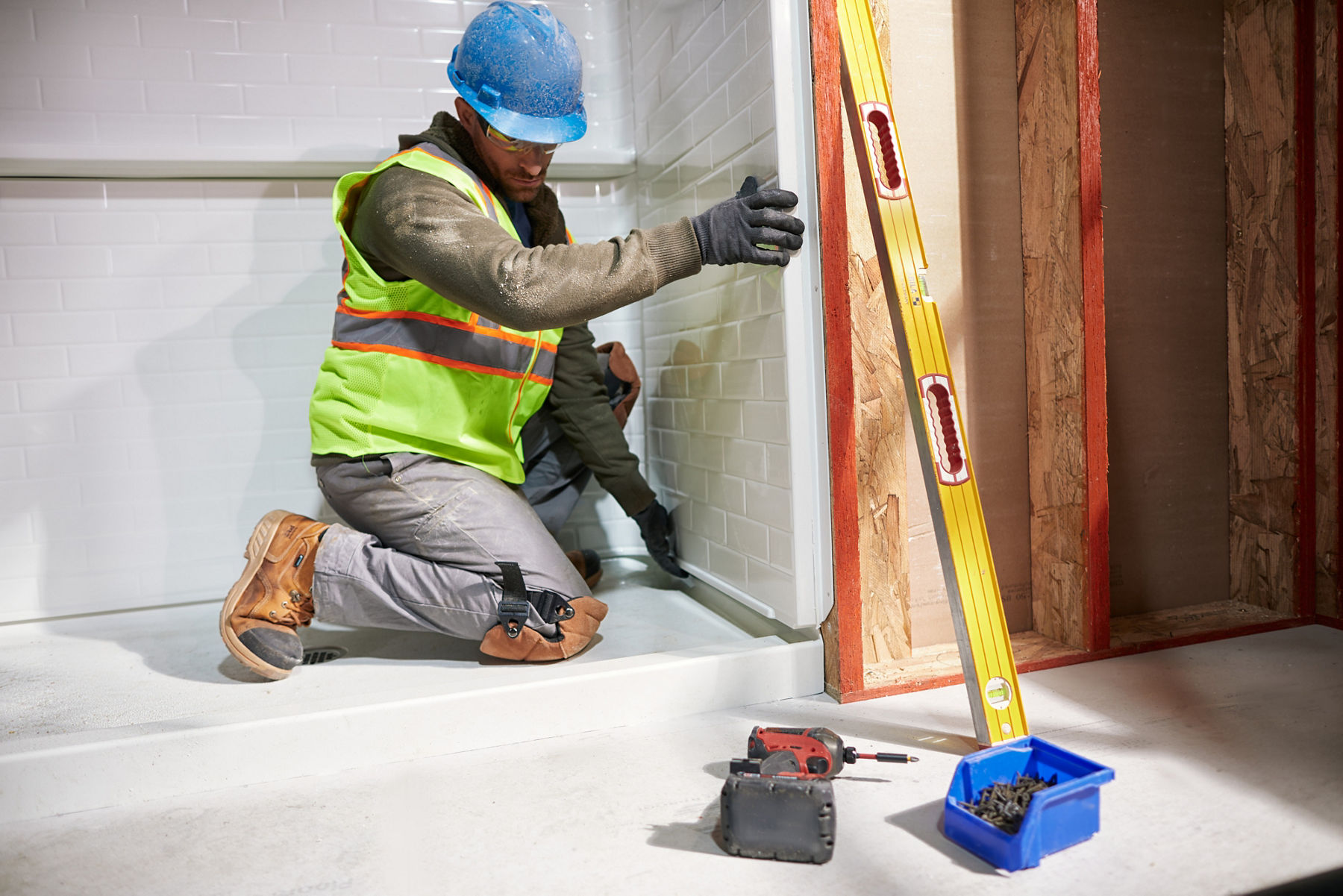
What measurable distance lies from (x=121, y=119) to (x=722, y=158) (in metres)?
1.88

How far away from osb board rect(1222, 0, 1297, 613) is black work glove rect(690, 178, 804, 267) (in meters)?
1.35

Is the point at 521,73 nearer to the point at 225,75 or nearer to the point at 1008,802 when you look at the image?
the point at 225,75

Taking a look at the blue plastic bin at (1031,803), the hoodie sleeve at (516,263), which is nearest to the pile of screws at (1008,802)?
the blue plastic bin at (1031,803)

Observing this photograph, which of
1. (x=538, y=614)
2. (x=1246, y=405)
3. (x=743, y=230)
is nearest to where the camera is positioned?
(x=743, y=230)

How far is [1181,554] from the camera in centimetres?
236

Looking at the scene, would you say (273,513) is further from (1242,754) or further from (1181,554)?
(1181,554)

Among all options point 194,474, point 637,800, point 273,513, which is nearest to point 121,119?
point 194,474

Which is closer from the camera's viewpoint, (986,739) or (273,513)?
(986,739)

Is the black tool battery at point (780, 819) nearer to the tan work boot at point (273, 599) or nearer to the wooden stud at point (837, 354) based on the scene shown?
the wooden stud at point (837, 354)

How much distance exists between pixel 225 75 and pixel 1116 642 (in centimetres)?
302

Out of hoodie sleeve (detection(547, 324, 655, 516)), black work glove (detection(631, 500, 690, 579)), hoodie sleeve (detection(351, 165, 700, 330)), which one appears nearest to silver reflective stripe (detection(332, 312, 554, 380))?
hoodie sleeve (detection(351, 165, 700, 330))

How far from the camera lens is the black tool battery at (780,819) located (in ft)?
4.25

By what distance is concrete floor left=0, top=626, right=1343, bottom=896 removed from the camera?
1262mm

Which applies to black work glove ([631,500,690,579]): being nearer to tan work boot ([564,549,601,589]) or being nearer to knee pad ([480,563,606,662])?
tan work boot ([564,549,601,589])
